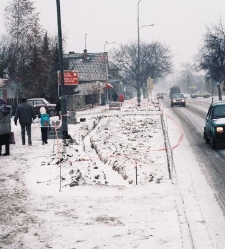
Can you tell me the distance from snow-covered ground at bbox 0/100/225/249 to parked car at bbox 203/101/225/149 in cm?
160

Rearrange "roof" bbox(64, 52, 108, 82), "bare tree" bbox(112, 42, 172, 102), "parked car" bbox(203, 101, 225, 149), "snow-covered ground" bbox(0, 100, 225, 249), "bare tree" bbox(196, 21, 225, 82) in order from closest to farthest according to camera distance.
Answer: "snow-covered ground" bbox(0, 100, 225, 249) → "parked car" bbox(203, 101, 225, 149) → "bare tree" bbox(196, 21, 225, 82) → "roof" bbox(64, 52, 108, 82) → "bare tree" bbox(112, 42, 172, 102)

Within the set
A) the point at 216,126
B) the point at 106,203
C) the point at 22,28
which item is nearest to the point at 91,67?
the point at 22,28

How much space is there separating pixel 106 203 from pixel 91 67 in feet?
204

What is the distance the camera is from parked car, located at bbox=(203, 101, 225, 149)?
14031mm

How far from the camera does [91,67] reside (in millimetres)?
68438

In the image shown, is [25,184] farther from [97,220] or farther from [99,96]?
[99,96]

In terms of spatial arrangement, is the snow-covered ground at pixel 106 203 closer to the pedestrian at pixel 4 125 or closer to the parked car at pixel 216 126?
the pedestrian at pixel 4 125

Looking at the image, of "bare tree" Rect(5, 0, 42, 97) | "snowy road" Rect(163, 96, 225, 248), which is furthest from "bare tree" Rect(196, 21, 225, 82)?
"snowy road" Rect(163, 96, 225, 248)

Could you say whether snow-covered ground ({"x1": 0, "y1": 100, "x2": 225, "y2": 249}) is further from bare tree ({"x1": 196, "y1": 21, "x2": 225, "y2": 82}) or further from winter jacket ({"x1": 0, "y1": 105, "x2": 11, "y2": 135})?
bare tree ({"x1": 196, "y1": 21, "x2": 225, "y2": 82})

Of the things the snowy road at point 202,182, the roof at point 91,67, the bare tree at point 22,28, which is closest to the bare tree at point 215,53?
the roof at point 91,67

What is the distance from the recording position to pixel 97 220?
662cm

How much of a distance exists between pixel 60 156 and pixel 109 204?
4731mm

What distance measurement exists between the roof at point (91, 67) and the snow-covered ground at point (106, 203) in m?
54.7

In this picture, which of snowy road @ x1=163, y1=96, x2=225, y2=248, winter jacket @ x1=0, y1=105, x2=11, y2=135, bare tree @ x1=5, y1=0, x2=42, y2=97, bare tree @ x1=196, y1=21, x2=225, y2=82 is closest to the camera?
snowy road @ x1=163, y1=96, x2=225, y2=248
